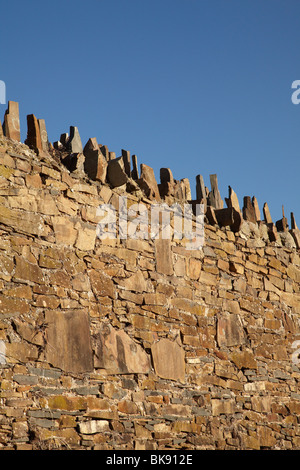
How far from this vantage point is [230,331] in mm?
7559

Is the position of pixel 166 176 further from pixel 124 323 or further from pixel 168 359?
pixel 168 359

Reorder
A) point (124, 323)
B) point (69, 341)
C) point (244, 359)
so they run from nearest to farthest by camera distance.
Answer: point (69, 341), point (124, 323), point (244, 359)

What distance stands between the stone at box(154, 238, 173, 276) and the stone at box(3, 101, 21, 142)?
1.90 meters

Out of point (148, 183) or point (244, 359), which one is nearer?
point (148, 183)

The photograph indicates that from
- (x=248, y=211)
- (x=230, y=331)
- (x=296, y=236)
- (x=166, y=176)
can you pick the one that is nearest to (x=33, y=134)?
(x=166, y=176)

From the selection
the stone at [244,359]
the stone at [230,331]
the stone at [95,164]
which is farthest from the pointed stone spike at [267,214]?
the stone at [95,164]

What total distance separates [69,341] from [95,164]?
6.04 feet

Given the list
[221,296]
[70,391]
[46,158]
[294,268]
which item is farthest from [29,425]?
[294,268]

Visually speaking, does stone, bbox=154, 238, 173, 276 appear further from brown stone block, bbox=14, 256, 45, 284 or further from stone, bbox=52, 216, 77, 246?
brown stone block, bbox=14, 256, 45, 284

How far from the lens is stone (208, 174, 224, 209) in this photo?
8133mm

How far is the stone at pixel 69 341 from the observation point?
554 centimetres

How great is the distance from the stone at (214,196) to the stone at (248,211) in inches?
22.3

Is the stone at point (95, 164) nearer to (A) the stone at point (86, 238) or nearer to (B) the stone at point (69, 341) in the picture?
(A) the stone at point (86, 238)
